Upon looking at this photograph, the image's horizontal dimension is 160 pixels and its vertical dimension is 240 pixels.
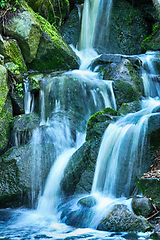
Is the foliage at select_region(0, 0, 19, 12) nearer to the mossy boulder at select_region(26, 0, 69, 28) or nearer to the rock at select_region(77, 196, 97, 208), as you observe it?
the mossy boulder at select_region(26, 0, 69, 28)

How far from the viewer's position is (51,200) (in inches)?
213

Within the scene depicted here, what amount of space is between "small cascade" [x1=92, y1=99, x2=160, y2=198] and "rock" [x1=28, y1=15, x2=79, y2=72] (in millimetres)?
4916

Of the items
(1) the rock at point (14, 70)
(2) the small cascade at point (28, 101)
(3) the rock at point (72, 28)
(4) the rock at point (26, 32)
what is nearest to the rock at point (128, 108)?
(2) the small cascade at point (28, 101)

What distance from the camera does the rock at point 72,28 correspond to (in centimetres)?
1216

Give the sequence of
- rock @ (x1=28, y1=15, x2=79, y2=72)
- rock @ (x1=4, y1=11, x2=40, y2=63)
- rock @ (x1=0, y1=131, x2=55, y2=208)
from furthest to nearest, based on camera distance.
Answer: rock @ (x1=28, y1=15, x2=79, y2=72) < rock @ (x1=4, y1=11, x2=40, y2=63) < rock @ (x1=0, y1=131, x2=55, y2=208)

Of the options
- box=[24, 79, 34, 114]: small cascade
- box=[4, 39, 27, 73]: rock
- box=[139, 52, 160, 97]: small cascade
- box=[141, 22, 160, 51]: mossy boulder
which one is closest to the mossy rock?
box=[139, 52, 160, 97]: small cascade

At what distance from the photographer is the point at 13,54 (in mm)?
7906

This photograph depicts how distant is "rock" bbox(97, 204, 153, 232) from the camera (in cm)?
364

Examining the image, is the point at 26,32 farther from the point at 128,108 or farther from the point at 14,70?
the point at 128,108

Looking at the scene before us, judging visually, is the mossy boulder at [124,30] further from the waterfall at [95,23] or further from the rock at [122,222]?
the rock at [122,222]

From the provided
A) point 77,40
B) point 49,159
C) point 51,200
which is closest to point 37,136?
point 49,159

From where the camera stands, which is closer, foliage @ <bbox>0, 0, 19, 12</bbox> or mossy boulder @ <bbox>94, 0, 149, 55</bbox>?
foliage @ <bbox>0, 0, 19, 12</bbox>

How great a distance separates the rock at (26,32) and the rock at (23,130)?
118 inches

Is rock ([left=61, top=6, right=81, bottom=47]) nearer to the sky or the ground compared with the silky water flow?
nearer to the sky
